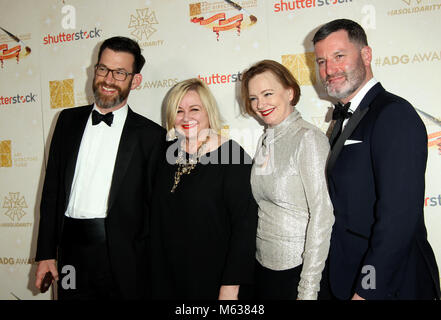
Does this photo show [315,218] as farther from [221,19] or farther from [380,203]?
[221,19]

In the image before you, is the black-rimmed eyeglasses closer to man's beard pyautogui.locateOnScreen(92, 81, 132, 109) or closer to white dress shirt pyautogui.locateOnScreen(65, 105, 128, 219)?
man's beard pyautogui.locateOnScreen(92, 81, 132, 109)

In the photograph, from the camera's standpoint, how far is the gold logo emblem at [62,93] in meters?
2.91

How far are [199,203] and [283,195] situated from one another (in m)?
0.49

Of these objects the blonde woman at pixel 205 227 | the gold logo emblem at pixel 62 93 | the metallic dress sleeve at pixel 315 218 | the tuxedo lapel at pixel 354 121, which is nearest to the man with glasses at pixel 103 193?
the blonde woman at pixel 205 227

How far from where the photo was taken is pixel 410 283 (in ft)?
4.82

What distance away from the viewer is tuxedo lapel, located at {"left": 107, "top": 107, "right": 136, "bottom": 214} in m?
1.94

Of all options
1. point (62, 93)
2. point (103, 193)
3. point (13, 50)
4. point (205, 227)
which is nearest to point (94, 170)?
point (103, 193)

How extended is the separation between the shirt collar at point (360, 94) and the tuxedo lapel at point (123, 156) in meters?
1.29

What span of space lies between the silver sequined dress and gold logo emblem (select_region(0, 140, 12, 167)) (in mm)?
2492

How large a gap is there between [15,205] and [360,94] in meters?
3.14

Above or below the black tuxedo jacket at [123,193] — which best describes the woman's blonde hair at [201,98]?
above

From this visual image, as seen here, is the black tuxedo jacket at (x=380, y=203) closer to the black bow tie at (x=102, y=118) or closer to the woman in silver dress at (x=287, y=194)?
the woman in silver dress at (x=287, y=194)
